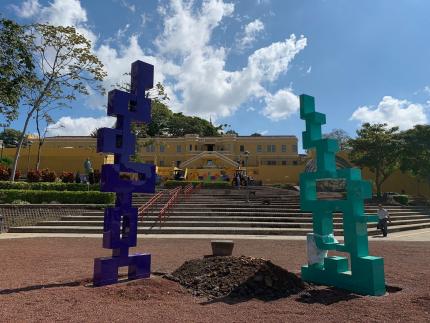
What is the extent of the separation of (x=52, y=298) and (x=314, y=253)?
4.43 m

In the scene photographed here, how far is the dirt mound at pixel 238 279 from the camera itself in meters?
5.86

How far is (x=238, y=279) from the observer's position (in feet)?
20.1

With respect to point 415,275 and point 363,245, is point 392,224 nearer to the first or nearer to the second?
point 415,275

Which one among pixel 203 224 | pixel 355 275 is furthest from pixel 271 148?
pixel 355 275

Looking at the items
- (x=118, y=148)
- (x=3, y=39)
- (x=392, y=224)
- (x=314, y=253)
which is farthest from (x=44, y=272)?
(x=392, y=224)

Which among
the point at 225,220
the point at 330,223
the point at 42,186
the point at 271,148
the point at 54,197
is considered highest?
the point at 271,148

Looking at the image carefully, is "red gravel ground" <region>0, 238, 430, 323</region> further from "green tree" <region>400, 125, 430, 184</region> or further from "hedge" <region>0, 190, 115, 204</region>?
"green tree" <region>400, 125, 430, 184</region>

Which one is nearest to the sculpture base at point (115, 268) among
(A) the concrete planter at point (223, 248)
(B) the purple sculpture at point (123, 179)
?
(B) the purple sculpture at point (123, 179)

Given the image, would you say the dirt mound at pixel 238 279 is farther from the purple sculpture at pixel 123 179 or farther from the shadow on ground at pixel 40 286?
the shadow on ground at pixel 40 286

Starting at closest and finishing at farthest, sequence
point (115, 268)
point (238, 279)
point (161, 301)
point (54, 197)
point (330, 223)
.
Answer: point (161, 301) < point (238, 279) < point (115, 268) < point (330, 223) < point (54, 197)

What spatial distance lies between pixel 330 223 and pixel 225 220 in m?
10.0

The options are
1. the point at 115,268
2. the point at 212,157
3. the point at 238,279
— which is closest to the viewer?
the point at 238,279

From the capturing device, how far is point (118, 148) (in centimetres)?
670

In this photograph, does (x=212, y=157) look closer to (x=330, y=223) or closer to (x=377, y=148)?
(x=377, y=148)
